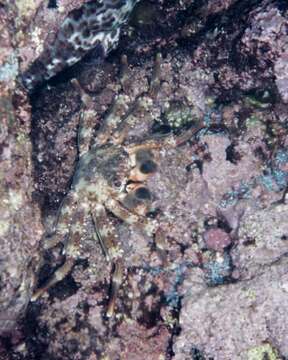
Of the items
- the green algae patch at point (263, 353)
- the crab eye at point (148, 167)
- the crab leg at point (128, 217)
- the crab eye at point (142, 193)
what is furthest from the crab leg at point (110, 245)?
the green algae patch at point (263, 353)

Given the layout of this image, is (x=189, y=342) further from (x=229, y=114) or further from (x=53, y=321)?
(x=229, y=114)

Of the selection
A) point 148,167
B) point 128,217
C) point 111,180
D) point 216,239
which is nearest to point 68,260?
point 128,217

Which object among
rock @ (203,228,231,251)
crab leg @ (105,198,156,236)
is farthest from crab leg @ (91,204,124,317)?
rock @ (203,228,231,251)

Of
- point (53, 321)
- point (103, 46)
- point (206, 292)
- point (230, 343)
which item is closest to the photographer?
point (230, 343)

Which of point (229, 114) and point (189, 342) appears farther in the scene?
point (229, 114)

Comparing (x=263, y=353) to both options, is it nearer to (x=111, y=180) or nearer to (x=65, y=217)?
(x=111, y=180)

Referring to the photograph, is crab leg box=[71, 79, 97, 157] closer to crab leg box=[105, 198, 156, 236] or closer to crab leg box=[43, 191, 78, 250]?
crab leg box=[43, 191, 78, 250]

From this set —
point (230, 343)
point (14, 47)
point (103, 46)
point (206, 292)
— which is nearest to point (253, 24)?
point (103, 46)

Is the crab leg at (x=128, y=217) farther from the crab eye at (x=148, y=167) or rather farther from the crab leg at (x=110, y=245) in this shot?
the crab eye at (x=148, y=167)
